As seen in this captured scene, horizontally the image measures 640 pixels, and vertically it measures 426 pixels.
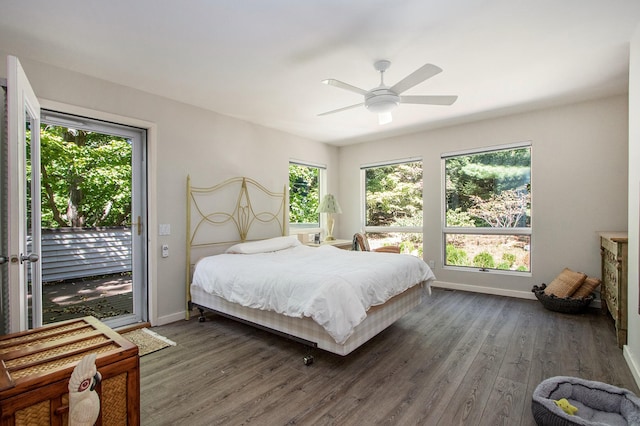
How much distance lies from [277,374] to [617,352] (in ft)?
9.16

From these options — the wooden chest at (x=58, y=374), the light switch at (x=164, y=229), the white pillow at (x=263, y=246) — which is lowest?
the wooden chest at (x=58, y=374)

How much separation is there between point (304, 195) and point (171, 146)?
245 cm

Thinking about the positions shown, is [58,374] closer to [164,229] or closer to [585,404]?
[164,229]

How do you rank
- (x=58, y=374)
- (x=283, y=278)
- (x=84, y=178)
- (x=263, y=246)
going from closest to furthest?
(x=58, y=374), (x=283, y=278), (x=84, y=178), (x=263, y=246)

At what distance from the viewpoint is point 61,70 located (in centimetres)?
278

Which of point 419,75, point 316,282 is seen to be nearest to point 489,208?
point 419,75

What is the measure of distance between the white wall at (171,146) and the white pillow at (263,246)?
0.64 m

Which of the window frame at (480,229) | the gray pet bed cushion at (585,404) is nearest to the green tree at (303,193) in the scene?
the window frame at (480,229)

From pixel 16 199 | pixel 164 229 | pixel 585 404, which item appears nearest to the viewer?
pixel 16 199

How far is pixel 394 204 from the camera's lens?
5.48 m

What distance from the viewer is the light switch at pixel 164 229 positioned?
11.2 ft

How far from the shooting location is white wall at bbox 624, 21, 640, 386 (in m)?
2.16

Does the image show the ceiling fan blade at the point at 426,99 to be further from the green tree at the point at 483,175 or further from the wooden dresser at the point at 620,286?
the green tree at the point at 483,175

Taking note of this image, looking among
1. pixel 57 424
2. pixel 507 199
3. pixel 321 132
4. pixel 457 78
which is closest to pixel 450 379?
pixel 57 424
